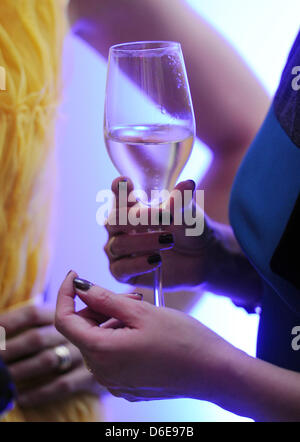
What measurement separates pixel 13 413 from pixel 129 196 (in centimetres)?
29

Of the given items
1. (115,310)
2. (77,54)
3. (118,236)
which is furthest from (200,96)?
(115,310)

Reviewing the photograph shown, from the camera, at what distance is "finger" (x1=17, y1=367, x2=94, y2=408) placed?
1.95 ft

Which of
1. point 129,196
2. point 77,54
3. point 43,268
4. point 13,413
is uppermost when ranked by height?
point 77,54

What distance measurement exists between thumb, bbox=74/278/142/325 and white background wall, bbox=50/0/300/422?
0.87 ft

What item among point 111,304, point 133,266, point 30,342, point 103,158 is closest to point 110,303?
point 111,304

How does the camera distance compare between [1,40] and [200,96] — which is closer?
Answer: [1,40]

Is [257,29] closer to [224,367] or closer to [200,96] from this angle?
[200,96]

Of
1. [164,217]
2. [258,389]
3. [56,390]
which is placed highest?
[164,217]

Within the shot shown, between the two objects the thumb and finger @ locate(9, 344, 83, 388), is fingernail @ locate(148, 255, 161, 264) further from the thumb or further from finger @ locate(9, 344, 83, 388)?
finger @ locate(9, 344, 83, 388)

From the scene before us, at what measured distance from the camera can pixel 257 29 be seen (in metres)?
0.81

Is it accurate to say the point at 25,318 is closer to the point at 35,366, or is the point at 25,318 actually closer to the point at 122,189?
the point at 35,366

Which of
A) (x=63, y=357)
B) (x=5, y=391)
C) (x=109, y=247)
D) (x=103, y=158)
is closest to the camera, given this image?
(x=5, y=391)

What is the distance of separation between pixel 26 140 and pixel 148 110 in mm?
228

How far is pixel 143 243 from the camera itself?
0.45 m
